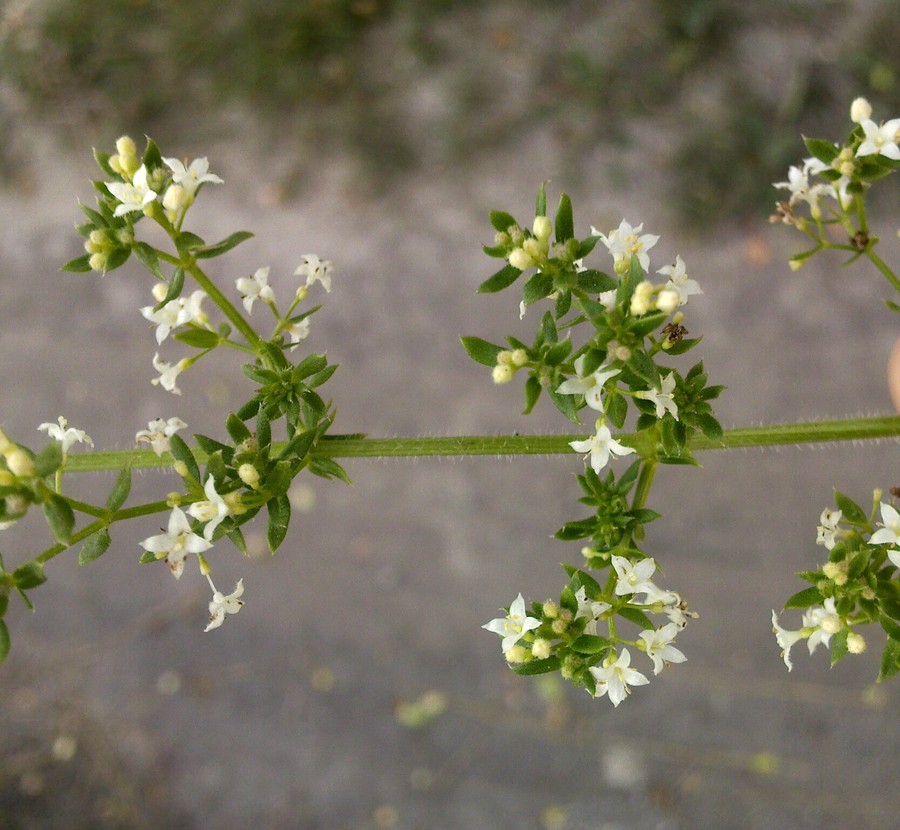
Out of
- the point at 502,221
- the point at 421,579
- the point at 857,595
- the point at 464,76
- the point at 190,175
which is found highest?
the point at 464,76

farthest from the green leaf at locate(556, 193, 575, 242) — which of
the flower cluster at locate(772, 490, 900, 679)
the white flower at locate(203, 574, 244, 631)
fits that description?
the white flower at locate(203, 574, 244, 631)

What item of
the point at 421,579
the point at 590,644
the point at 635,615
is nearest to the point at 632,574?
the point at 635,615

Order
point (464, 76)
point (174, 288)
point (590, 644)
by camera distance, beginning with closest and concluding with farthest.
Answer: point (590, 644)
point (174, 288)
point (464, 76)

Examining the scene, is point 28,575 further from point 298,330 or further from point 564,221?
point 564,221

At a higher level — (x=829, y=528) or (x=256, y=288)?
(x=256, y=288)

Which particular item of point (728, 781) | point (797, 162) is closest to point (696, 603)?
point (728, 781)

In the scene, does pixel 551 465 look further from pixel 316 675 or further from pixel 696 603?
pixel 316 675
